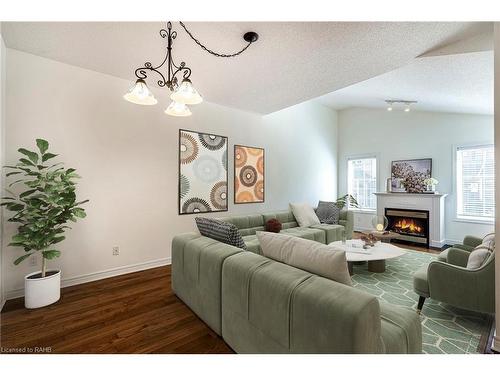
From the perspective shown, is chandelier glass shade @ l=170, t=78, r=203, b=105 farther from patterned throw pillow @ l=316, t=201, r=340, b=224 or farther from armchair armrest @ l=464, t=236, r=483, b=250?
patterned throw pillow @ l=316, t=201, r=340, b=224

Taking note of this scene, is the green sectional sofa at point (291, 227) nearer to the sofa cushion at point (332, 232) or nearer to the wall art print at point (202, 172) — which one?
the sofa cushion at point (332, 232)

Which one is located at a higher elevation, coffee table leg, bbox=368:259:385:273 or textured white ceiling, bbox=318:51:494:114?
textured white ceiling, bbox=318:51:494:114

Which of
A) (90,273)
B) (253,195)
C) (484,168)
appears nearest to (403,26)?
(253,195)

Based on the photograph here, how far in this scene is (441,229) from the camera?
4.57 m

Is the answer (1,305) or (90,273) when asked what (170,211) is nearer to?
(90,273)

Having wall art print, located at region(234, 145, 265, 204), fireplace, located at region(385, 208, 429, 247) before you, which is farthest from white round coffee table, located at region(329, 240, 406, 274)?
wall art print, located at region(234, 145, 265, 204)

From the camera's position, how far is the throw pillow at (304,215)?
4.42 m

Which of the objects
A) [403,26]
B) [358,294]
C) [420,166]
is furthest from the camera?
[420,166]

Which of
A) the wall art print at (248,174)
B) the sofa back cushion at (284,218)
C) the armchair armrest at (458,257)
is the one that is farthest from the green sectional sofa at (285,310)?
the wall art print at (248,174)

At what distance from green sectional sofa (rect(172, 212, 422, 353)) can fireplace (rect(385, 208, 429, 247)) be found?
4.17 metres

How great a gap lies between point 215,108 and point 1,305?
369cm

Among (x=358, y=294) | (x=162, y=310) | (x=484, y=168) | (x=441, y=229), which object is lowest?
(x=162, y=310)

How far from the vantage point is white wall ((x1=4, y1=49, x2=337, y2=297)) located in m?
2.52

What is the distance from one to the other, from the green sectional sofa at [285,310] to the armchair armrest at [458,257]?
1.61 metres
